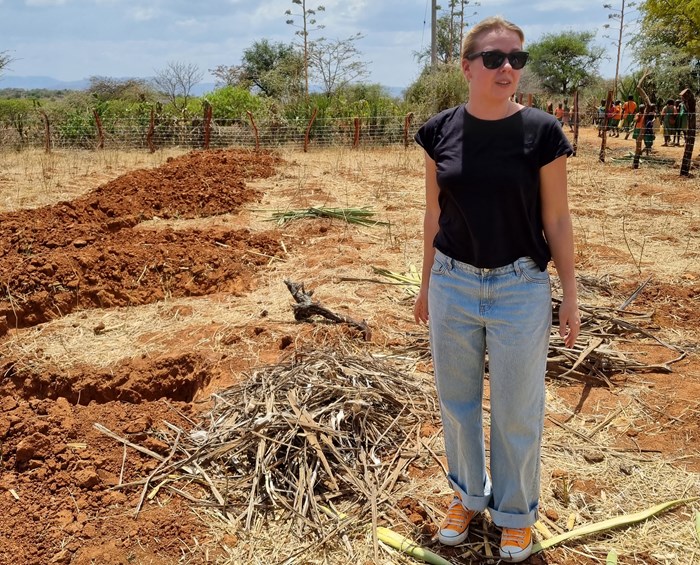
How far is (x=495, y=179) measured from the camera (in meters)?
1.89

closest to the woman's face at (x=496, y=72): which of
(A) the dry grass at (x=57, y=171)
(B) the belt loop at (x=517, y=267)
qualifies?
(B) the belt loop at (x=517, y=267)

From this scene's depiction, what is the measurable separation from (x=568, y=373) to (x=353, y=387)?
1509 millimetres

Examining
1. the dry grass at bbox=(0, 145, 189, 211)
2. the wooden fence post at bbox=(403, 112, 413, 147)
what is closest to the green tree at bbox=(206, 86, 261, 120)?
the dry grass at bbox=(0, 145, 189, 211)

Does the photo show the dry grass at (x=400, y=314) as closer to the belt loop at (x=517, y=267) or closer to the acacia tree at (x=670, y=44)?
the belt loop at (x=517, y=267)

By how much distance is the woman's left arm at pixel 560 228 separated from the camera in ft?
6.23

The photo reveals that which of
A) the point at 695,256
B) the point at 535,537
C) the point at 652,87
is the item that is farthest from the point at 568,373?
the point at 652,87

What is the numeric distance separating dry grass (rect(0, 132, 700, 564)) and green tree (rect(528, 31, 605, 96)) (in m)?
34.7

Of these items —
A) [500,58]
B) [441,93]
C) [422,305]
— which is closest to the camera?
[500,58]

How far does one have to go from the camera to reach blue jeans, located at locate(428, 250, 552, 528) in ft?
6.51

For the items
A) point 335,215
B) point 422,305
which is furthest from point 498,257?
point 335,215

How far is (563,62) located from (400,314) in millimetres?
45034

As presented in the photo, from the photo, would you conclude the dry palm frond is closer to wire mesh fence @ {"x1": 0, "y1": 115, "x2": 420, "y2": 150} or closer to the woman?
the woman

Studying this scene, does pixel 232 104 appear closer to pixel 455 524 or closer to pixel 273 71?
pixel 273 71

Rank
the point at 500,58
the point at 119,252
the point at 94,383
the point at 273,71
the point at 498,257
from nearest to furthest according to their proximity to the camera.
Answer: the point at 500,58
the point at 498,257
the point at 94,383
the point at 119,252
the point at 273,71
